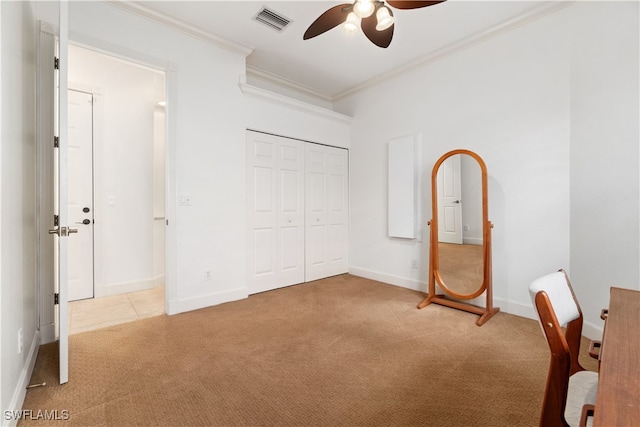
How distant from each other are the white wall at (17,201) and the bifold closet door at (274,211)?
185 centimetres

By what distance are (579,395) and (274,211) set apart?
312 cm

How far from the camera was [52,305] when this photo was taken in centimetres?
230

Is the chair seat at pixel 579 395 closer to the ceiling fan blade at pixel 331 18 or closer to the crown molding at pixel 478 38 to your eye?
the ceiling fan blade at pixel 331 18

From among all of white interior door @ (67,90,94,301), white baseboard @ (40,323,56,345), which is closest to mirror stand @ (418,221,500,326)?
white baseboard @ (40,323,56,345)

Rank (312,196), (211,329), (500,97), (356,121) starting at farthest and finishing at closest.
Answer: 1. (356,121)
2. (312,196)
3. (500,97)
4. (211,329)

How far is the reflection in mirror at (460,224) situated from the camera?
2.93 meters

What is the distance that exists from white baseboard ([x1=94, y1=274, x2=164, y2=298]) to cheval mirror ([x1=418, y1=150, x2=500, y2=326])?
3341mm


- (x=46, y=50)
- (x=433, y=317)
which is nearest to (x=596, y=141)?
(x=433, y=317)

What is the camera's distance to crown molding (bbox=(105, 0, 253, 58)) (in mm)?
2555

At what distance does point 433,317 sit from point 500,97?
2.30m

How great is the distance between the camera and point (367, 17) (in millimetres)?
2055

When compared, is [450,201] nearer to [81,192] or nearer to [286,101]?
[286,101]

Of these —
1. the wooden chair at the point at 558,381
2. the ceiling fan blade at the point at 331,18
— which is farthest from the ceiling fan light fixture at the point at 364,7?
the wooden chair at the point at 558,381

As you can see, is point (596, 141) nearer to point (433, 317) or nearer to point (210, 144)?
point (433, 317)
